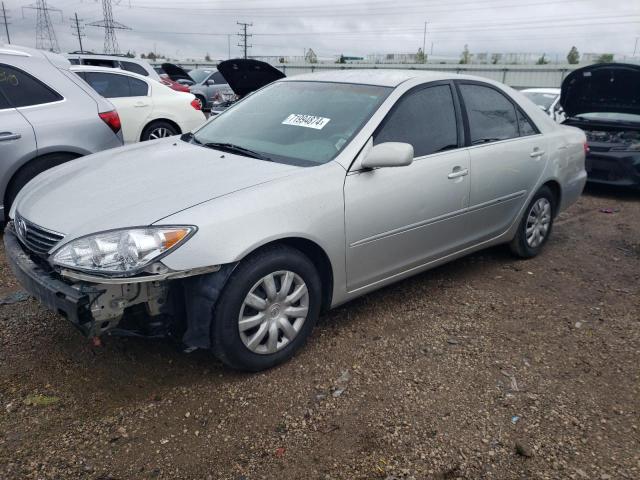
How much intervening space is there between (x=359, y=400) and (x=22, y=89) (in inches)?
170

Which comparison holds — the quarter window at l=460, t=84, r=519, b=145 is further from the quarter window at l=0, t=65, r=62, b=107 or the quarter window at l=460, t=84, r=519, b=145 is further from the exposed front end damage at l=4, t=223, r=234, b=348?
the quarter window at l=0, t=65, r=62, b=107

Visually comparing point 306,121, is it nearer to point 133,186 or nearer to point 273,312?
point 133,186

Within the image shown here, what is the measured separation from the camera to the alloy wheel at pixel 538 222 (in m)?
4.66

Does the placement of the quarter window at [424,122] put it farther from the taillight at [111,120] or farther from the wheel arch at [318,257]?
the taillight at [111,120]

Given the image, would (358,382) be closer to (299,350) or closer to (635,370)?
(299,350)

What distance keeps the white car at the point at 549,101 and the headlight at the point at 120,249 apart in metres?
9.14

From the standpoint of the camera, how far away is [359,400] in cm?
271

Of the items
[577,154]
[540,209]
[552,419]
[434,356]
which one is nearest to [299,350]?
[434,356]

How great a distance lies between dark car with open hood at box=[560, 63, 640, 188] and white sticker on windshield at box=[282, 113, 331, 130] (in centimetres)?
539

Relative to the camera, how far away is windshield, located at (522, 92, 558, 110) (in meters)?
10.4

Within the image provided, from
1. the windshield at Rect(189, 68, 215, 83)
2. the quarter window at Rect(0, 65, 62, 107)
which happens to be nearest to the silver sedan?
the quarter window at Rect(0, 65, 62, 107)

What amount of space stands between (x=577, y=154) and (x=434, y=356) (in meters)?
2.96

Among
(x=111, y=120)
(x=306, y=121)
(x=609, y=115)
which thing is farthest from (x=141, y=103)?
(x=609, y=115)

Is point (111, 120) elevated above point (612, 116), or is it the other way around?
point (111, 120)
